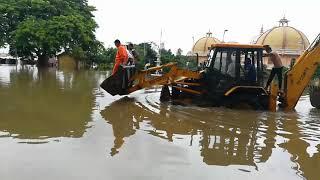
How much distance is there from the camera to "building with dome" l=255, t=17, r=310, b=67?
54000 millimetres

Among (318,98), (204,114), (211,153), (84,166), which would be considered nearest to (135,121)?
(204,114)

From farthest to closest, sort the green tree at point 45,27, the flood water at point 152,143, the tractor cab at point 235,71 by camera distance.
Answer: the green tree at point 45,27 → the tractor cab at point 235,71 → the flood water at point 152,143

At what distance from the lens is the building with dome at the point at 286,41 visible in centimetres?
5400

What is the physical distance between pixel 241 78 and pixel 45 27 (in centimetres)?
2722

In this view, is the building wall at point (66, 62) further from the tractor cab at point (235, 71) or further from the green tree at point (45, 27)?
the tractor cab at point (235, 71)

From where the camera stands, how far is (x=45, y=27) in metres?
35.8

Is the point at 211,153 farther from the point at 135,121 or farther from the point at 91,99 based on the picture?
the point at 91,99

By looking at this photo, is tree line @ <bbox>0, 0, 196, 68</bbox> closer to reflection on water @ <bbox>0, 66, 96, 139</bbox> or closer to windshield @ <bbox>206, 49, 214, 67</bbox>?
reflection on water @ <bbox>0, 66, 96, 139</bbox>

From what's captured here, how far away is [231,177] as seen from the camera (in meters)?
5.23

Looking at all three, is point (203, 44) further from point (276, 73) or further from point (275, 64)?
point (275, 64)

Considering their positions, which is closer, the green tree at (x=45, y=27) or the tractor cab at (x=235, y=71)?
the tractor cab at (x=235, y=71)

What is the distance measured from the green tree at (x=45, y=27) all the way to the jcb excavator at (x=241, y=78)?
24.9m

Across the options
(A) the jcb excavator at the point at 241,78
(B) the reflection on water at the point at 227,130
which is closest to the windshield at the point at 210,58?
(A) the jcb excavator at the point at 241,78

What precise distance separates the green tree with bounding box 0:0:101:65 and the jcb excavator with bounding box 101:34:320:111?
24884 millimetres
